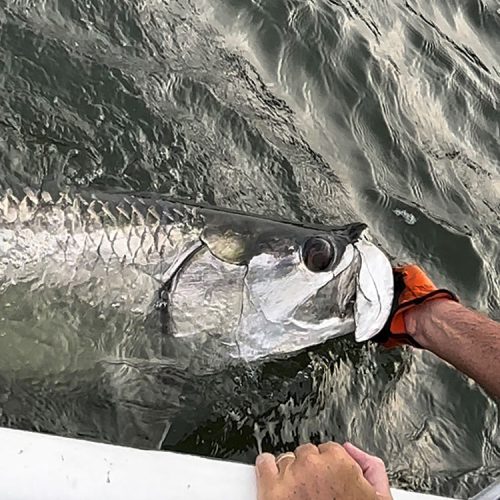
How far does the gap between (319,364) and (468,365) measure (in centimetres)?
69

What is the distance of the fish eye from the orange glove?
36cm

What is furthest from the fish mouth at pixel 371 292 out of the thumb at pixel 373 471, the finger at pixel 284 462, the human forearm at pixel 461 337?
the finger at pixel 284 462

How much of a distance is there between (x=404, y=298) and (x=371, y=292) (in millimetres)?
163

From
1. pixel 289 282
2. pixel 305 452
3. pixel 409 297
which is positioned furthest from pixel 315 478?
pixel 409 297

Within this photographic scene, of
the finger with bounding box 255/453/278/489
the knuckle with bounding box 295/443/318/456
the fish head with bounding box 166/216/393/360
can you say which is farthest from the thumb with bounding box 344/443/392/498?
the fish head with bounding box 166/216/393/360

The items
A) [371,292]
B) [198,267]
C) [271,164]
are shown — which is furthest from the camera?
[271,164]

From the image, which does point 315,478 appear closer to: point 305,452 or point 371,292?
point 305,452

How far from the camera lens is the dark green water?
125 inches

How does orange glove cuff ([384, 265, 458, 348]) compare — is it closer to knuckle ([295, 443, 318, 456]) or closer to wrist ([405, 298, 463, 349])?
wrist ([405, 298, 463, 349])

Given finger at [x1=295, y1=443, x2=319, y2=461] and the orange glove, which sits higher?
finger at [x1=295, y1=443, x2=319, y2=461]

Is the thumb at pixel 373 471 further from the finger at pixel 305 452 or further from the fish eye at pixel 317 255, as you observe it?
the fish eye at pixel 317 255

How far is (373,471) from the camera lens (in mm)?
2125

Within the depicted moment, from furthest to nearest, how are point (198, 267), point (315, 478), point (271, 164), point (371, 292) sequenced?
point (271, 164) → point (371, 292) → point (198, 267) → point (315, 478)

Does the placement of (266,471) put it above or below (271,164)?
above
